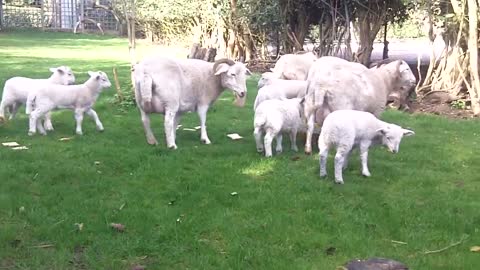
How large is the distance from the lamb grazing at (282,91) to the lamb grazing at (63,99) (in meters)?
2.37

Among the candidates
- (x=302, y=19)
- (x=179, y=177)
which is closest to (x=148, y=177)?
(x=179, y=177)

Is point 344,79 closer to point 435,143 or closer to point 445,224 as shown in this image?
point 435,143

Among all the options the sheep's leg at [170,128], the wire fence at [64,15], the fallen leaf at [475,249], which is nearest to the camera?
the fallen leaf at [475,249]

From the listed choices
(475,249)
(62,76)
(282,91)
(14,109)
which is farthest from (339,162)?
(14,109)

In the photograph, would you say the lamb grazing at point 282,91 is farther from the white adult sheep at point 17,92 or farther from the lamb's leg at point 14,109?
the lamb's leg at point 14,109

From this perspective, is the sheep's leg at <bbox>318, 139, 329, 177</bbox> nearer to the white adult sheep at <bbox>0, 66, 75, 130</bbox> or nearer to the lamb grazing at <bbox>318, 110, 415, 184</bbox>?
the lamb grazing at <bbox>318, 110, 415, 184</bbox>

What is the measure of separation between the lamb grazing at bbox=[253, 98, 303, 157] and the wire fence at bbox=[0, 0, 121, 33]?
1526 inches

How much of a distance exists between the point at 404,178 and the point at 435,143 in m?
2.20

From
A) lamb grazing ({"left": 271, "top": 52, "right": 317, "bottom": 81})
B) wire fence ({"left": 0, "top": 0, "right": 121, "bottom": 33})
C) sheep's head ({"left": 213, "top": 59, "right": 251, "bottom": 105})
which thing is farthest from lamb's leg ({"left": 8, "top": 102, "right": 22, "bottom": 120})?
wire fence ({"left": 0, "top": 0, "right": 121, "bottom": 33})

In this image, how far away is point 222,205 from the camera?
6.73 m

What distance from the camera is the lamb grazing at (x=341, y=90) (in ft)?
28.4

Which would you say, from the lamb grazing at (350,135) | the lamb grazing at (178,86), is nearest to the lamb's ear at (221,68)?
the lamb grazing at (178,86)

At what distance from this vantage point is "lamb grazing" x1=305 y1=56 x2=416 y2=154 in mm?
8664

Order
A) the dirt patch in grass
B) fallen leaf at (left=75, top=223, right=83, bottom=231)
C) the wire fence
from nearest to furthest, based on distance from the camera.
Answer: fallen leaf at (left=75, top=223, right=83, bottom=231) < the dirt patch in grass < the wire fence
